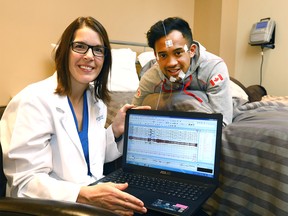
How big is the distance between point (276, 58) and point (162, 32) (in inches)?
68.4

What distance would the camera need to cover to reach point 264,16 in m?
2.57

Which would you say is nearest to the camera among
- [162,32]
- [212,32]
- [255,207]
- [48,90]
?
[255,207]

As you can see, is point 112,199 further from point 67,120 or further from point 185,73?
point 185,73

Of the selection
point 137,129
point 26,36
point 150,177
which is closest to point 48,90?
point 137,129

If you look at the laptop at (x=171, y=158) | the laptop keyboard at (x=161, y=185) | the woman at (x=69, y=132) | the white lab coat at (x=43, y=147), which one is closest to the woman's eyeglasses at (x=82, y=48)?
the woman at (x=69, y=132)

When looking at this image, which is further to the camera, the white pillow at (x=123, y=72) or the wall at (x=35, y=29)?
the white pillow at (x=123, y=72)

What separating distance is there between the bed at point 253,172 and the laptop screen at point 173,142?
0.11m

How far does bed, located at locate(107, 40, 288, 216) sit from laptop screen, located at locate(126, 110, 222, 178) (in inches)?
4.3

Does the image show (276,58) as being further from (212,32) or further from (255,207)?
(255,207)

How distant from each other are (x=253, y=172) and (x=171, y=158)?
26 cm

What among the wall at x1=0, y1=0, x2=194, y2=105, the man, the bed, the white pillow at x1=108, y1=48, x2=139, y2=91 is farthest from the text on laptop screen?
the wall at x1=0, y1=0, x2=194, y2=105

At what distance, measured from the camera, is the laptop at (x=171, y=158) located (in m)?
0.80

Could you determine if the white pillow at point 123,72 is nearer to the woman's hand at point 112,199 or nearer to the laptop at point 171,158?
the laptop at point 171,158

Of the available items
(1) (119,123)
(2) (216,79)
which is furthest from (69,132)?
(2) (216,79)
